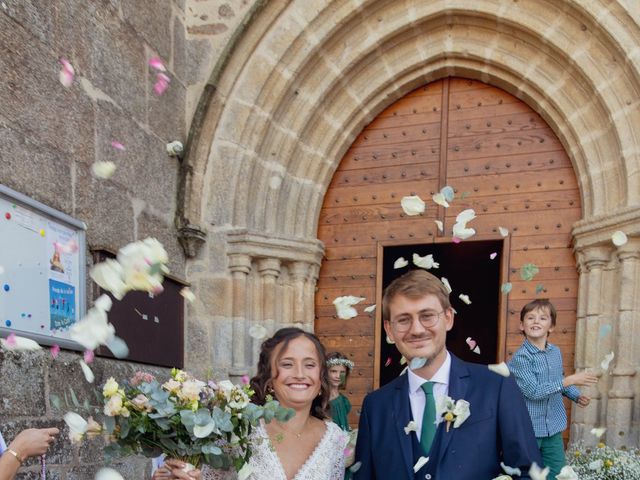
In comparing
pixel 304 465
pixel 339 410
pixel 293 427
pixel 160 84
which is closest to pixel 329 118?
pixel 160 84

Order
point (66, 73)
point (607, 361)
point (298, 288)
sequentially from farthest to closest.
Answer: point (298, 288), point (607, 361), point (66, 73)

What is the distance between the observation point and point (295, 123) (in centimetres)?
487

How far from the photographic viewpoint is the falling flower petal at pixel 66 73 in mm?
3443

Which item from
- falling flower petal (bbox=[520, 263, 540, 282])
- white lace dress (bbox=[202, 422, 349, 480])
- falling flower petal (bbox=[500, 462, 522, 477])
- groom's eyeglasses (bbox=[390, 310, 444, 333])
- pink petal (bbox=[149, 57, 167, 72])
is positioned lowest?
white lace dress (bbox=[202, 422, 349, 480])

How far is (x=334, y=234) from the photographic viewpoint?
5188mm

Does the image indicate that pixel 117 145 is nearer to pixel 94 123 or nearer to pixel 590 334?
pixel 94 123

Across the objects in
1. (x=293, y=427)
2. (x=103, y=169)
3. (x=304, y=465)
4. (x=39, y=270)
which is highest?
(x=103, y=169)

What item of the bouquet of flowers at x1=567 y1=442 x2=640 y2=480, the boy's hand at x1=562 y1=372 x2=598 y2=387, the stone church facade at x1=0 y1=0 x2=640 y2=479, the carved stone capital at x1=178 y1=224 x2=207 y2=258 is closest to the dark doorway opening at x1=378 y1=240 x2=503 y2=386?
the stone church facade at x1=0 y1=0 x2=640 y2=479

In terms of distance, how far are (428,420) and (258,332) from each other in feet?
8.87

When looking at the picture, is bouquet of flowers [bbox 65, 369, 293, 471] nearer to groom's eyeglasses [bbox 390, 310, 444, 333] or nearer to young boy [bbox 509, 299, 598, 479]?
groom's eyeglasses [bbox 390, 310, 444, 333]

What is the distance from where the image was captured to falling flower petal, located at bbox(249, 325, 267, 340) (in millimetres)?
4508

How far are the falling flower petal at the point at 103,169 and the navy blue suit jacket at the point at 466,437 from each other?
8.10 ft

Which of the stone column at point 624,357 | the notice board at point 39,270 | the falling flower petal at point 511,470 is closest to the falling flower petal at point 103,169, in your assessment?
the notice board at point 39,270

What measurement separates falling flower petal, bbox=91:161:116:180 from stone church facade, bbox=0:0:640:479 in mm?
45
